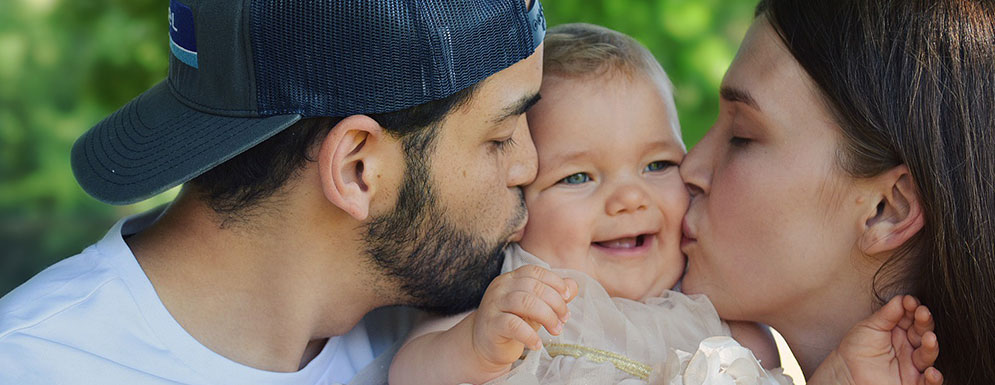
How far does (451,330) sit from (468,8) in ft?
2.37

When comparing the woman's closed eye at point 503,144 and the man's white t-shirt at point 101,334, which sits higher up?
the woman's closed eye at point 503,144

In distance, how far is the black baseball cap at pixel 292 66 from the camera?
1.90 metres

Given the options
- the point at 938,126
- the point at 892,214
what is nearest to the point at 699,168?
the point at 892,214

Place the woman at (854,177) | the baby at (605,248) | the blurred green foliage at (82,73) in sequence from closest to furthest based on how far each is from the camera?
1. the woman at (854,177)
2. the baby at (605,248)
3. the blurred green foliage at (82,73)

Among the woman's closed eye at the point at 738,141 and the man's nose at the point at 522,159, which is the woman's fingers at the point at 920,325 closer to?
the woman's closed eye at the point at 738,141

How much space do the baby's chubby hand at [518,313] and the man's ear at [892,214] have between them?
70cm

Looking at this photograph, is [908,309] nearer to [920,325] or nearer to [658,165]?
[920,325]

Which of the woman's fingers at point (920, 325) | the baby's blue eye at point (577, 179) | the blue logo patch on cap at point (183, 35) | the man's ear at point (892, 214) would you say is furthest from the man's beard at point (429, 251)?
the woman's fingers at point (920, 325)

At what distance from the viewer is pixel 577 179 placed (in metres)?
2.44

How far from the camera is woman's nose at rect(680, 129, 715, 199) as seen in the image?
237 centimetres

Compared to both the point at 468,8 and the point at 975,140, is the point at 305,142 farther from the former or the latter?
the point at 975,140

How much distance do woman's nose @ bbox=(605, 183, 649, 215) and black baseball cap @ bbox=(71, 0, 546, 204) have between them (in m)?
0.50

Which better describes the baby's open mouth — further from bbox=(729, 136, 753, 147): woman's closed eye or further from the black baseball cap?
the black baseball cap

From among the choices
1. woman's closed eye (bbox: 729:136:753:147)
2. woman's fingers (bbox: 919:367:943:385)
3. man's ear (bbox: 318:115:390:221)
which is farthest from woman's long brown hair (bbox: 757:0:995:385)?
man's ear (bbox: 318:115:390:221)
